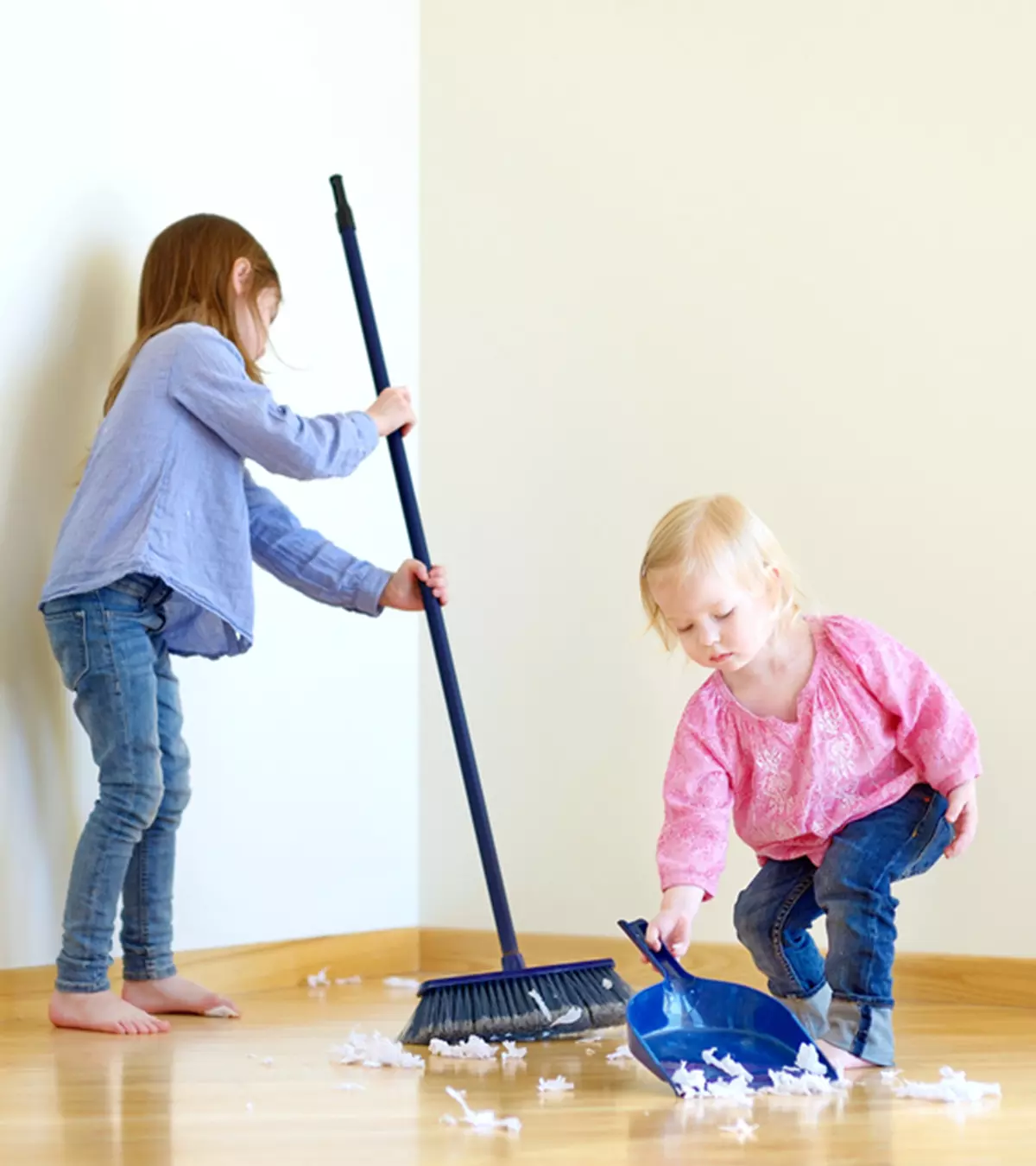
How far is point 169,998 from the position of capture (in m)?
1.75

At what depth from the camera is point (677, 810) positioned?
144 cm

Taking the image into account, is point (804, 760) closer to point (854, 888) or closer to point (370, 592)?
point (854, 888)

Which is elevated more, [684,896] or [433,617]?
[433,617]

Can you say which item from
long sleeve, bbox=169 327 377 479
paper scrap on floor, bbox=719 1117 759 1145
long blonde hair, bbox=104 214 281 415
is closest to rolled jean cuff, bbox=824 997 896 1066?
paper scrap on floor, bbox=719 1117 759 1145

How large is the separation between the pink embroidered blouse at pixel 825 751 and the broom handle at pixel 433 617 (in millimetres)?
312

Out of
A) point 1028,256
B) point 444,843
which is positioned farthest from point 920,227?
point 444,843

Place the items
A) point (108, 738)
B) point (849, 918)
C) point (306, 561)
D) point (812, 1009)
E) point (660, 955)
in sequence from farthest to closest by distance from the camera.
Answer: point (306, 561) → point (108, 738) → point (812, 1009) → point (849, 918) → point (660, 955)

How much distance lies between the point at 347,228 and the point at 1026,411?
872 mm

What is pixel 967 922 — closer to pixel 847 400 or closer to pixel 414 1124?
pixel 847 400

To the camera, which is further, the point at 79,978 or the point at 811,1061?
the point at 79,978

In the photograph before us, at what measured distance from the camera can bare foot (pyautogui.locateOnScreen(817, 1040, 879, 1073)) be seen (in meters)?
1.34

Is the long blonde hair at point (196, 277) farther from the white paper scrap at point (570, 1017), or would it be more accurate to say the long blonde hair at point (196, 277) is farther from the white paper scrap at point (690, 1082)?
the white paper scrap at point (690, 1082)

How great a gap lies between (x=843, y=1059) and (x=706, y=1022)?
0.13 metres

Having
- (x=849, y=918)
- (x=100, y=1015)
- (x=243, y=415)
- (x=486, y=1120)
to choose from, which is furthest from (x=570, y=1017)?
(x=243, y=415)
